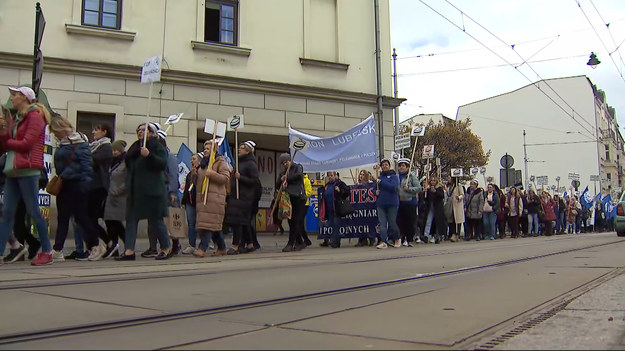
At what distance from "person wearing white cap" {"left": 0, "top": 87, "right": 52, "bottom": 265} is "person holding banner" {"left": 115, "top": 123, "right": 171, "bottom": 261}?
1.15 m

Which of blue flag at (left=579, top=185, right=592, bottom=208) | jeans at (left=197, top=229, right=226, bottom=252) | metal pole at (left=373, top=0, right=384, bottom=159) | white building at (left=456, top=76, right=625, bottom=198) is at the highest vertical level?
white building at (left=456, top=76, right=625, bottom=198)

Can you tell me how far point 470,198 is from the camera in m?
17.1

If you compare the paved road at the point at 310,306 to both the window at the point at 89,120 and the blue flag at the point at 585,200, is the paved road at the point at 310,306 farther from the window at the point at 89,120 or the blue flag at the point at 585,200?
the blue flag at the point at 585,200

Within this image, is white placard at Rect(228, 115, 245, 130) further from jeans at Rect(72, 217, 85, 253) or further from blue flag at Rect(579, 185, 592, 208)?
blue flag at Rect(579, 185, 592, 208)

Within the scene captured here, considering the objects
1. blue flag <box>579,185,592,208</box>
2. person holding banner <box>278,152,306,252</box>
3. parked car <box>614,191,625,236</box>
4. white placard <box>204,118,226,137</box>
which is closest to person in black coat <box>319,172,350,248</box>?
person holding banner <box>278,152,306,252</box>

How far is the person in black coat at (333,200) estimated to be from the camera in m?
11.8

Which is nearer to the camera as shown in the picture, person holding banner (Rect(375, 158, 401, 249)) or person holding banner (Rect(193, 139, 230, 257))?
person holding banner (Rect(193, 139, 230, 257))

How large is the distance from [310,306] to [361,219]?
8138 mm

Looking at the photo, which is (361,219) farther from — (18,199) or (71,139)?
(18,199)

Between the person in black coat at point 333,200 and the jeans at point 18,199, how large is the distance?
6.34m

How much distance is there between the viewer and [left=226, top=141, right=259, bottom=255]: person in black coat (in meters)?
9.09

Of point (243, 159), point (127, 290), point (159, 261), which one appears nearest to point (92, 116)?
point (243, 159)

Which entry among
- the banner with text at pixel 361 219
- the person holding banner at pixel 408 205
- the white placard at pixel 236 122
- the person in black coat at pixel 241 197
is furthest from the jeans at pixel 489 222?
the person in black coat at pixel 241 197

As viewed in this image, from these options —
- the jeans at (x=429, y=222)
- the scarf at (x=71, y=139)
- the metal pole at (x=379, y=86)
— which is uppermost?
the metal pole at (x=379, y=86)
